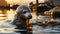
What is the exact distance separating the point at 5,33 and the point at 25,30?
8.1 inches

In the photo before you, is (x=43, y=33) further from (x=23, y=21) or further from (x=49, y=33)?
(x=23, y=21)

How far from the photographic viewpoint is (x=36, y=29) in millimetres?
1950

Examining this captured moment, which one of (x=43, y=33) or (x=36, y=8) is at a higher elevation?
(x=36, y=8)

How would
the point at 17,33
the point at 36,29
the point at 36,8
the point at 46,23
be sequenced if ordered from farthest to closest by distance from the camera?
1. the point at 36,8
2. the point at 46,23
3. the point at 36,29
4. the point at 17,33

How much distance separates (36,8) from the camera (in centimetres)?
247

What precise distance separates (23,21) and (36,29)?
21 cm

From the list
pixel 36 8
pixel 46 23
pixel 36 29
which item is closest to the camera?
pixel 36 29

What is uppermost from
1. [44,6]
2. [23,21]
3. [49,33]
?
[44,6]

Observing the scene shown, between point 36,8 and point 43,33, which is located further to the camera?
point 36,8

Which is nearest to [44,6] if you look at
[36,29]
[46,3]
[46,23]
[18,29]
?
[46,3]

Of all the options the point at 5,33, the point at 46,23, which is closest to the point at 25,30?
the point at 5,33

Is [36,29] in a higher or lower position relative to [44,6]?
lower

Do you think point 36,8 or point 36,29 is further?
point 36,8

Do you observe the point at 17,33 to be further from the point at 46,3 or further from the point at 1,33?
the point at 46,3
